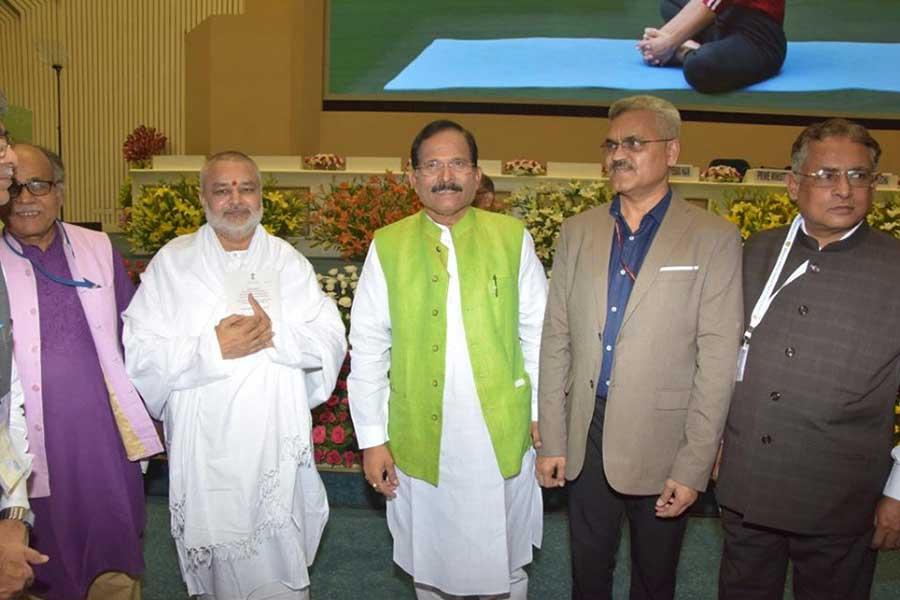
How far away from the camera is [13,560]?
1639 mm

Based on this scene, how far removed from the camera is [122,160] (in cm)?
1250

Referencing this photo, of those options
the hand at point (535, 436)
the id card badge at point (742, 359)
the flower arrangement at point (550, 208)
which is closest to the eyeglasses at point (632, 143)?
the id card badge at point (742, 359)

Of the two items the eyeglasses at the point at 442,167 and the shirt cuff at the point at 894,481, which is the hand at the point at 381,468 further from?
the shirt cuff at the point at 894,481

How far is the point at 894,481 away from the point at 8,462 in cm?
239

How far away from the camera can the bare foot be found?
10.4 meters

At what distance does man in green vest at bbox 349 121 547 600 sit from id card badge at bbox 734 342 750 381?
2.20 ft

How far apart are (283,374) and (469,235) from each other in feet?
2.70

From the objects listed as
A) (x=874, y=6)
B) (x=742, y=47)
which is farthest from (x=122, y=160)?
(x=874, y=6)

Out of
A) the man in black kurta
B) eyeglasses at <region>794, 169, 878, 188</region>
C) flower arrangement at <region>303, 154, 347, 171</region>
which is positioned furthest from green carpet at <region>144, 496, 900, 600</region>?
flower arrangement at <region>303, 154, 347, 171</region>

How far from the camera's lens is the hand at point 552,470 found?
2.34 metres

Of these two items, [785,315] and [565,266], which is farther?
[565,266]

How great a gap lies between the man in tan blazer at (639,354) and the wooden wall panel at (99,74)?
11.1 metres

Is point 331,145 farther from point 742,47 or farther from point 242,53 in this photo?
point 742,47

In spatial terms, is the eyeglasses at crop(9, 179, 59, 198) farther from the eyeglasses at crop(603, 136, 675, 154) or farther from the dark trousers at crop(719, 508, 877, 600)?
the dark trousers at crop(719, 508, 877, 600)
